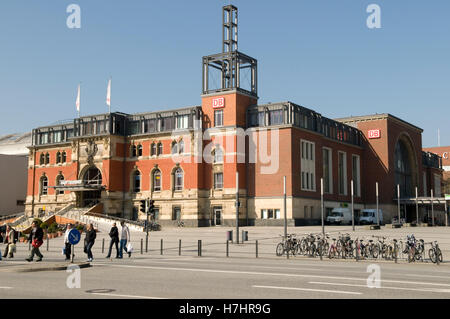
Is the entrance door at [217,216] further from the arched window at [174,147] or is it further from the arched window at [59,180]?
the arched window at [59,180]

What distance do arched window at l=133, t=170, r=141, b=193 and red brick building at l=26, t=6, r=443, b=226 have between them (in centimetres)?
14

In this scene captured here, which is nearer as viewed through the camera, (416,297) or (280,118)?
(416,297)

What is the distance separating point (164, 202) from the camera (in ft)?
219

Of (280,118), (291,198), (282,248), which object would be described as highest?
(280,118)

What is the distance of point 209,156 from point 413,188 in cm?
4210

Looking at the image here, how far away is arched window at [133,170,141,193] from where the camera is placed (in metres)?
70.1

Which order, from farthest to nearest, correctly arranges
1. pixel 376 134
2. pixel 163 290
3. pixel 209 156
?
pixel 376 134, pixel 209 156, pixel 163 290

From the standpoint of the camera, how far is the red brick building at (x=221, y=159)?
62.6 meters

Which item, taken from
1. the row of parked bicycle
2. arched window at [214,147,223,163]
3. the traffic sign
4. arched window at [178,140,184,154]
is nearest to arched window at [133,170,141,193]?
arched window at [178,140,184,154]

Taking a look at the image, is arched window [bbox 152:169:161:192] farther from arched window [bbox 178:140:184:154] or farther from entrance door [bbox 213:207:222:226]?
entrance door [bbox 213:207:222:226]

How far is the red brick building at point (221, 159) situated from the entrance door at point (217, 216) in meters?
0.12
